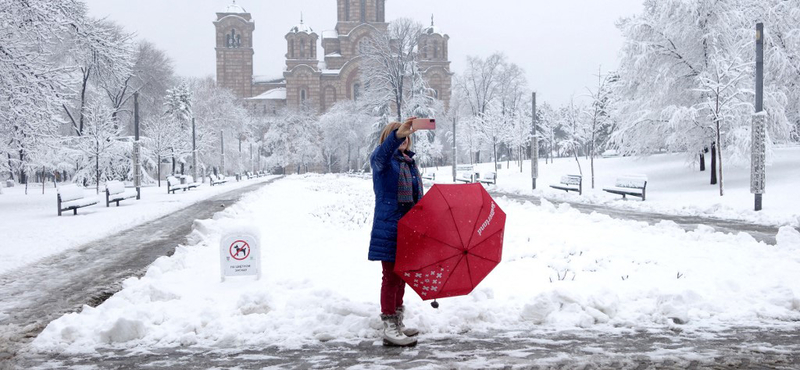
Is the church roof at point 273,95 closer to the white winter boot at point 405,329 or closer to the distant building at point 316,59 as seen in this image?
the distant building at point 316,59

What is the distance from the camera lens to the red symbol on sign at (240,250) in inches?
249

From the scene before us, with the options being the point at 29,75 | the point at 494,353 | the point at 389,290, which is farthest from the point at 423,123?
the point at 29,75

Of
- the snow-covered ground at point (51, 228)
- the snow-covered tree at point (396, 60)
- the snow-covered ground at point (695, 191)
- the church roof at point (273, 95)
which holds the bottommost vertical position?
the snow-covered ground at point (51, 228)

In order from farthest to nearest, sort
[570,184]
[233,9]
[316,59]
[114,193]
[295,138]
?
[233,9]
[316,59]
[295,138]
[570,184]
[114,193]

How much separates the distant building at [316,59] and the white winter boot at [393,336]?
253 ft

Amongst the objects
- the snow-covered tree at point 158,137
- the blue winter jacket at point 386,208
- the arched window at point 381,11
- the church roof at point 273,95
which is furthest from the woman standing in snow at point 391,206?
the church roof at point 273,95

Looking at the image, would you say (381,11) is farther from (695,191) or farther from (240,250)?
(240,250)

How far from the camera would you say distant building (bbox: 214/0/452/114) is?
276 ft

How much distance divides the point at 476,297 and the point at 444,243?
141cm

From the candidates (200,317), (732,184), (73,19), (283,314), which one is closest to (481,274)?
(283,314)

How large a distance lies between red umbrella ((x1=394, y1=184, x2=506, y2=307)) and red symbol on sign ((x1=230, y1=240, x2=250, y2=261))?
290 cm

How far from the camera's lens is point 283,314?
4840 mm

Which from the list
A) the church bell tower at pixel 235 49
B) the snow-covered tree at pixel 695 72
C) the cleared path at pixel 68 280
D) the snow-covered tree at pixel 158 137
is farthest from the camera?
the church bell tower at pixel 235 49

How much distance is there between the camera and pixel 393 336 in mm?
4137
